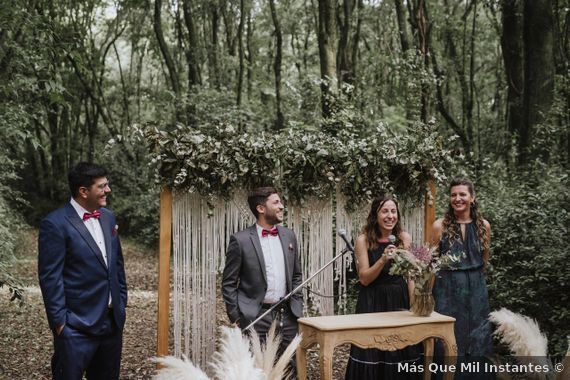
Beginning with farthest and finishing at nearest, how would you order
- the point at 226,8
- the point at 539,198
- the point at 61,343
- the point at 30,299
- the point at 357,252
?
1. the point at 226,8
2. the point at 30,299
3. the point at 539,198
4. the point at 357,252
5. the point at 61,343

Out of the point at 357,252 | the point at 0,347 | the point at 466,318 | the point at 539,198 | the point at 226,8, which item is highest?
the point at 226,8

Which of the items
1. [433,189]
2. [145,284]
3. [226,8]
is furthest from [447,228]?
[226,8]

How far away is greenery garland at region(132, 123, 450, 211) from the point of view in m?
5.37

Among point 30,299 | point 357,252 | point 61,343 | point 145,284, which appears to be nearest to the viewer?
point 61,343

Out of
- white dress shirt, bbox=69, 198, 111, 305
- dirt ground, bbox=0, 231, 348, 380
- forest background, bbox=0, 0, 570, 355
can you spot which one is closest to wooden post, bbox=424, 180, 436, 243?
forest background, bbox=0, 0, 570, 355

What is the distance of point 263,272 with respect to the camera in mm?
4715

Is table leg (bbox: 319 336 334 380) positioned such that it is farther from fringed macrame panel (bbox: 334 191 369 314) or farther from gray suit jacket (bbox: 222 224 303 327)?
fringed macrame panel (bbox: 334 191 369 314)

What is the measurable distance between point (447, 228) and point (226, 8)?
16.3 m

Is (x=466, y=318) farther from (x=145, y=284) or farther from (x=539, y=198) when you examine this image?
(x=145, y=284)

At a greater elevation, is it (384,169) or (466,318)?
(384,169)

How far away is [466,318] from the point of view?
16.5 ft

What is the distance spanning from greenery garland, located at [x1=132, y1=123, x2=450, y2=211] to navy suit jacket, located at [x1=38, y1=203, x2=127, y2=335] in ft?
4.73

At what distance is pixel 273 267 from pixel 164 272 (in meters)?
1.09

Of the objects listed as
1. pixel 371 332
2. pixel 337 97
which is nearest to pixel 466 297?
pixel 371 332
